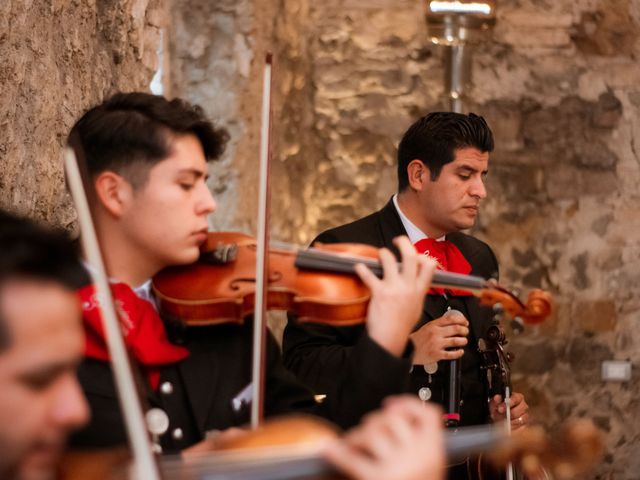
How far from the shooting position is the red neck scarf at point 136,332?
5.33 ft

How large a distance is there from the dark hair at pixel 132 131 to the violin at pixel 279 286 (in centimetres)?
19

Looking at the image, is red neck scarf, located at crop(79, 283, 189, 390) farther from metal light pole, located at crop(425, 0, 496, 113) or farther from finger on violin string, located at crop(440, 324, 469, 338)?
metal light pole, located at crop(425, 0, 496, 113)

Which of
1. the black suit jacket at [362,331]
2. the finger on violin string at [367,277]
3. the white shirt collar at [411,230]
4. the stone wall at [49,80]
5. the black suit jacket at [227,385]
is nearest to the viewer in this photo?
the black suit jacket at [227,385]

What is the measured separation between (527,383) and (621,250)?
70cm

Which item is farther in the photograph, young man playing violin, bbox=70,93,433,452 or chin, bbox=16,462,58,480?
young man playing violin, bbox=70,93,433,452

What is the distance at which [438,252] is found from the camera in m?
2.87

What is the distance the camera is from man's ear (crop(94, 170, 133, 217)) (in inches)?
69.0

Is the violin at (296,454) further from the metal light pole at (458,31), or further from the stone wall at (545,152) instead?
the stone wall at (545,152)

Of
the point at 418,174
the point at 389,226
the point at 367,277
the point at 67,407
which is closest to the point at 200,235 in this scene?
the point at 367,277

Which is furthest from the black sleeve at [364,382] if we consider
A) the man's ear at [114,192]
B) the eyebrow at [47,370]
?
the eyebrow at [47,370]

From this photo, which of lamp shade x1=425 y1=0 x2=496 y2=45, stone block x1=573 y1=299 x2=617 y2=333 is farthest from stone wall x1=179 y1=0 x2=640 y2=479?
lamp shade x1=425 y1=0 x2=496 y2=45

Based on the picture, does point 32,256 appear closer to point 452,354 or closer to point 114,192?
point 114,192

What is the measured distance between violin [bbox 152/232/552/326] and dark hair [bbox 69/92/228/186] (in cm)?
19

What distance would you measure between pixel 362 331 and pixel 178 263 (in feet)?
2.83
